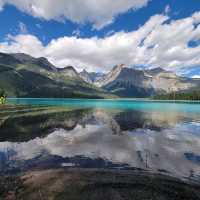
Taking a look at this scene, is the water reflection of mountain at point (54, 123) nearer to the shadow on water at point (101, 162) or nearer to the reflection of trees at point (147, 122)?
the reflection of trees at point (147, 122)

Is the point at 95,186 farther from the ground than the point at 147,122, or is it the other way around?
the point at 95,186

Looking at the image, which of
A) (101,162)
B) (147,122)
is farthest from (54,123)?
(101,162)

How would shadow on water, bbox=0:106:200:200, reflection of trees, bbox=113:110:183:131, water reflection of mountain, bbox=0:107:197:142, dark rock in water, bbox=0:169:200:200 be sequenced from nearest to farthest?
1. dark rock in water, bbox=0:169:200:200
2. shadow on water, bbox=0:106:200:200
3. water reflection of mountain, bbox=0:107:197:142
4. reflection of trees, bbox=113:110:183:131

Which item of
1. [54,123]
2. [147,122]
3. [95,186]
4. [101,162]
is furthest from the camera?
[147,122]

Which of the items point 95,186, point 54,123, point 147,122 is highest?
point 95,186

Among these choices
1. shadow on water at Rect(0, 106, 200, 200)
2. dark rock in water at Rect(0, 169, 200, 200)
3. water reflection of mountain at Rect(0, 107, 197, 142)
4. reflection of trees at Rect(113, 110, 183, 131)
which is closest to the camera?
dark rock in water at Rect(0, 169, 200, 200)

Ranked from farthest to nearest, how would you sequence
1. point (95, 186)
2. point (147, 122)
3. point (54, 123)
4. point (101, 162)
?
point (147, 122) < point (54, 123) < point (101, 162) < point (95, 186)

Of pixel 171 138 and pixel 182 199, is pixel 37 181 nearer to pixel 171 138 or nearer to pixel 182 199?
pixel 182 199

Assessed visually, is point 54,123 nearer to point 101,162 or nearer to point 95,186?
point 101,162

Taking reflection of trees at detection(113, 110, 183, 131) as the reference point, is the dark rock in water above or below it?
above

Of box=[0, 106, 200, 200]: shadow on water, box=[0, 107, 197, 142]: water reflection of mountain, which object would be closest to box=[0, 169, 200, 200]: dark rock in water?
box=[0, 106, 200, 200]: shadow on water

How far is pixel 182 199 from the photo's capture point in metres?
16.4

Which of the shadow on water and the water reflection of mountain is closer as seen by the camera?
the shadow on water

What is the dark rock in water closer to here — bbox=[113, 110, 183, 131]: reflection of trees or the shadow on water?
the shadow on water
